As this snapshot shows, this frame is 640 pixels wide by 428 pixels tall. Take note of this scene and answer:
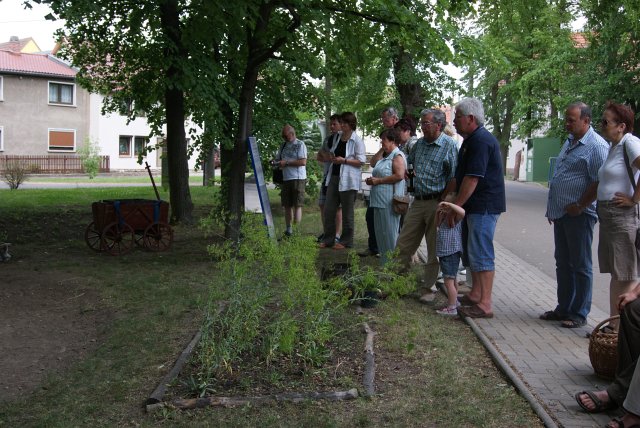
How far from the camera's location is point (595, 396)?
4543 mm

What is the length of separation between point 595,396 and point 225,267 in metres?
2.66

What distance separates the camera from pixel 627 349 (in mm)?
4484

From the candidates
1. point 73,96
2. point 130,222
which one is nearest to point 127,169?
point 73,96

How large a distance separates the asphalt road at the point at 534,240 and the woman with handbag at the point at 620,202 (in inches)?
76.5

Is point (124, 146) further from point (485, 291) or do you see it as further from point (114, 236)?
point (485, 291)

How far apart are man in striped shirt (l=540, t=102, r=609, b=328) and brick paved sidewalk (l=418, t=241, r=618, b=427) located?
25 cm

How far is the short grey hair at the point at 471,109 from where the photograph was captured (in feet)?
22.7

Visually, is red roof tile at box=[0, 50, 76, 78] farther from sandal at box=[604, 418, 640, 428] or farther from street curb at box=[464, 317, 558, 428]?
sandal at box=[604, 418, 640, 428]

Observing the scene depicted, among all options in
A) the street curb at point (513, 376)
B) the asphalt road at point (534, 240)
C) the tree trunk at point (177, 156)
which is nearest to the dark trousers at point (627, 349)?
the street curb at point (513, 376)

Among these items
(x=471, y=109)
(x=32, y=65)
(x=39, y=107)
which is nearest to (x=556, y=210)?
(x=471, y=109)

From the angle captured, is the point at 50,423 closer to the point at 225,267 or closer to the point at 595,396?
the point at 225,267

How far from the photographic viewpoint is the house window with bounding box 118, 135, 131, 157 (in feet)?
189

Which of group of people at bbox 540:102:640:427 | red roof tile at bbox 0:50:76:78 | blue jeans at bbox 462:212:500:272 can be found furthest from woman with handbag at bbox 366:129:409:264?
red roof tile at bbox 0:50:76:78

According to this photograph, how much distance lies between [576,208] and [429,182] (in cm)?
157
